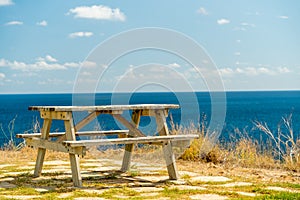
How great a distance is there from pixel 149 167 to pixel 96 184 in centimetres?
182

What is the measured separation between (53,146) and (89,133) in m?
1.11

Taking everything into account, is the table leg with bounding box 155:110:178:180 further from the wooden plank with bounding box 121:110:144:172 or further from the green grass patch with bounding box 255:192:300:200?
the green grass patch with bounding box 255:192:300:200

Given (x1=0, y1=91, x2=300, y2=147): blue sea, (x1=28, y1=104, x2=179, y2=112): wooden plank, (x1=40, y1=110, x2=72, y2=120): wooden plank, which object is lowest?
(x1=0, y1=91, x2=300, y2=147): blue sea

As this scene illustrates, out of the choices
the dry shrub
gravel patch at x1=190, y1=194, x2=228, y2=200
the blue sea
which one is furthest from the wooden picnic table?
the dry shrub

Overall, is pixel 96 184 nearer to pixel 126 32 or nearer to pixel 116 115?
pixel 116 115

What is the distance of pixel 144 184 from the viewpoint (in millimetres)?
A: 6426

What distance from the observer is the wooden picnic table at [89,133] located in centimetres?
612

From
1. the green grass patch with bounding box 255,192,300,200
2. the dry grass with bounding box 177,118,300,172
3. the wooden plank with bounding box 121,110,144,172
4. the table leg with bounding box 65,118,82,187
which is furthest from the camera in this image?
the dry grass with bounding box 177,118,300,172

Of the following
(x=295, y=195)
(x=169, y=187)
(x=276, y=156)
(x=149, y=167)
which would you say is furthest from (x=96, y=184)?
(x=276, y=156)

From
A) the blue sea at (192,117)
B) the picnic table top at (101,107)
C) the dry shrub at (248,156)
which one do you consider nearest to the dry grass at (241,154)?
the dry shrub at (248,156)

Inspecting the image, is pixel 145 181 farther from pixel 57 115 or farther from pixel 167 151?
pixel 57 115

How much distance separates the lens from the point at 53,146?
653 centimetres

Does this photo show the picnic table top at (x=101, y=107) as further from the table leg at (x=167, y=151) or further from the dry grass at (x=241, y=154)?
the dry grass at (x=241, y=154)

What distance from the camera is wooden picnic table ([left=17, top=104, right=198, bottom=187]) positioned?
6.12m
